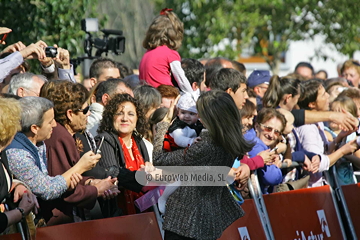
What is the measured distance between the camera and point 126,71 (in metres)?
10.1

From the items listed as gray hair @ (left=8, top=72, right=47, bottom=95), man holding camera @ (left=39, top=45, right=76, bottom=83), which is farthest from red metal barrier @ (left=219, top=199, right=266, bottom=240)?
gray hair @ (left=8, top=72, right=47, bottom=95)

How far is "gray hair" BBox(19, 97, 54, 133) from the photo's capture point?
487 centimetres

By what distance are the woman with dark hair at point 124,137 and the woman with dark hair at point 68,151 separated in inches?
11.5

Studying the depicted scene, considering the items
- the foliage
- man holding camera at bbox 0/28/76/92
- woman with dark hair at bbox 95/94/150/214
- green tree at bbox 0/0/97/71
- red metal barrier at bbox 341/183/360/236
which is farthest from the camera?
the foliage

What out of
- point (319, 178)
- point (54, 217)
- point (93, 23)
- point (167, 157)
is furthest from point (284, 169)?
point (93, 23)

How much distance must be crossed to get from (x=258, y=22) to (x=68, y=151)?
14.9 meters

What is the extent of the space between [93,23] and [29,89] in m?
3.46

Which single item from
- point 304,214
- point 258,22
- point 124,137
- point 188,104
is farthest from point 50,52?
point 258,22

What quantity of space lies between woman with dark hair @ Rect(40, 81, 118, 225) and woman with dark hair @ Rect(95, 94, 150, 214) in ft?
0.96

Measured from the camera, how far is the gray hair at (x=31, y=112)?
4871mm

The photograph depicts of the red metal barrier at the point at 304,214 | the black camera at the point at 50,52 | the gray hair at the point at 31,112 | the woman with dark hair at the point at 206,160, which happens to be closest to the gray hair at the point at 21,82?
the black camera at the point at 50,52

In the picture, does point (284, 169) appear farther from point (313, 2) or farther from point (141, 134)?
point (313, 2)

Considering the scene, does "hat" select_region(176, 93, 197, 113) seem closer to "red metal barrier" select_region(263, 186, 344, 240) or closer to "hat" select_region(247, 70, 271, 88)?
"red metal barrier" select_region(263, 186, 344, 240)

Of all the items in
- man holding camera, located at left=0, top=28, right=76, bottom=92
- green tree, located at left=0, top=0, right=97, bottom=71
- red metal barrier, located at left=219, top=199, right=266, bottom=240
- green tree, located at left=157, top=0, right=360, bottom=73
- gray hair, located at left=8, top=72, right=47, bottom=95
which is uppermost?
green tree, located at left=157, top=0, right=360, bottom=73
